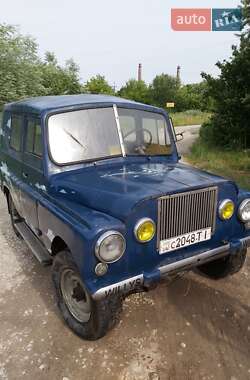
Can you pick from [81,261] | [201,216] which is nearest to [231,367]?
[201,216]

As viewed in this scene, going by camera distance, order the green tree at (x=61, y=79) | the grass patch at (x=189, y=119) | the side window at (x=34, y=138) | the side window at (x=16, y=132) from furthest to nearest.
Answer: the grass patch at (x=189, y=119) < the green tree at (x=61, y=79) < the side window at (x=16, y=132) < the side window at (x=34, y=138)

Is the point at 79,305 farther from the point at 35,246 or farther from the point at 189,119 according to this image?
the point at 189,119

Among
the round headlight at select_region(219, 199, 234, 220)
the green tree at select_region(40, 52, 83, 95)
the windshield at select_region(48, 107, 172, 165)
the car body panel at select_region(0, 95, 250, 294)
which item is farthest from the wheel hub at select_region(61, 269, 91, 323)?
the green tree at select_region(40, 52, 83, 95)

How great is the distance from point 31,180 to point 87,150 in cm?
81

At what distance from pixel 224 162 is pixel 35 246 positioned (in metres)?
8.35

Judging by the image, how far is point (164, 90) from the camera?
49625 mm

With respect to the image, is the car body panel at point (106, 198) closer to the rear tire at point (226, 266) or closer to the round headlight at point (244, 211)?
the round headlight at point (244, 211)

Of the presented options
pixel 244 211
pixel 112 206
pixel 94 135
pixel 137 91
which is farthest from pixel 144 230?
pixel 137 91

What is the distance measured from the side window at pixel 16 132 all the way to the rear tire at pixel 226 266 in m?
2.83

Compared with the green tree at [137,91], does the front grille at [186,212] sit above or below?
below

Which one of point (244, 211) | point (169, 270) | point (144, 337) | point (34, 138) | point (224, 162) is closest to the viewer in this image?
point (169, 270)

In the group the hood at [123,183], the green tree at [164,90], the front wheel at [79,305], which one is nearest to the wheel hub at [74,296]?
the front wheel at [79,305]

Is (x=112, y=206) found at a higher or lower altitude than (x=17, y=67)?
lower

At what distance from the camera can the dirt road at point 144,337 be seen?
2.56 m
